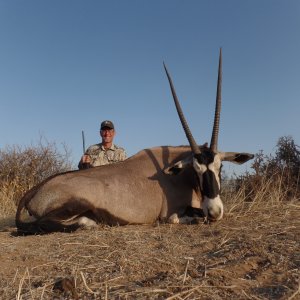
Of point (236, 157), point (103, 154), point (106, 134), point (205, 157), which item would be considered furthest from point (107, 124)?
point (205, 157)

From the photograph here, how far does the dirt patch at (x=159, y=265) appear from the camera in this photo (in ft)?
6.48

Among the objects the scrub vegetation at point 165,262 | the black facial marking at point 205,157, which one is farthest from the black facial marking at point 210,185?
the scrub vegetation at point 165,262

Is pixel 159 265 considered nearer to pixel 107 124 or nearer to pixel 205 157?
pixel 205 157

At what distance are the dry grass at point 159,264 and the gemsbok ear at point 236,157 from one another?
1290mm

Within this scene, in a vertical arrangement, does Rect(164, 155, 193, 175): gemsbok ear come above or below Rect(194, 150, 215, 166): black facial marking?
below

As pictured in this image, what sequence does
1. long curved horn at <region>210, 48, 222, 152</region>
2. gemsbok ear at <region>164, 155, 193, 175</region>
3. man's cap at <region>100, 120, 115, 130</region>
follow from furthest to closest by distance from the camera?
man's cap at <region>100, 120, 115, 130</region>
long curved horn at <region>210, 48, 222, 152</region>
gemsbok ear at <region>164, 155, 193, 175</region>

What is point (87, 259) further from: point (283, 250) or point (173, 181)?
point (173, 181)

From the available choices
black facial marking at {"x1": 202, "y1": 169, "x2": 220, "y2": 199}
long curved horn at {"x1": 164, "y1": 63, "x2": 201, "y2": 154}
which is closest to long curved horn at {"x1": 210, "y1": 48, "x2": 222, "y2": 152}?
long curved horn at {"x1": 164, "y1": 63, "x2": 201, "y2": 154}

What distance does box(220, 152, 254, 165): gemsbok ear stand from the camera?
487 cm

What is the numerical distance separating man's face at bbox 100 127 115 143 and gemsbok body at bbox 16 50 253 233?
6.56 ft

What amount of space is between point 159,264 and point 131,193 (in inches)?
81.5

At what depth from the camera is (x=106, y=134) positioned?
6758mm

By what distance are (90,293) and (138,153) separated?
3036 mm

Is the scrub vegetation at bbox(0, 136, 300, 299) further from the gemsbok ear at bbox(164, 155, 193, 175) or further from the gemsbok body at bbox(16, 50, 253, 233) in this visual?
the gemsbok ear at bbox(164, 155, 193, 175)
